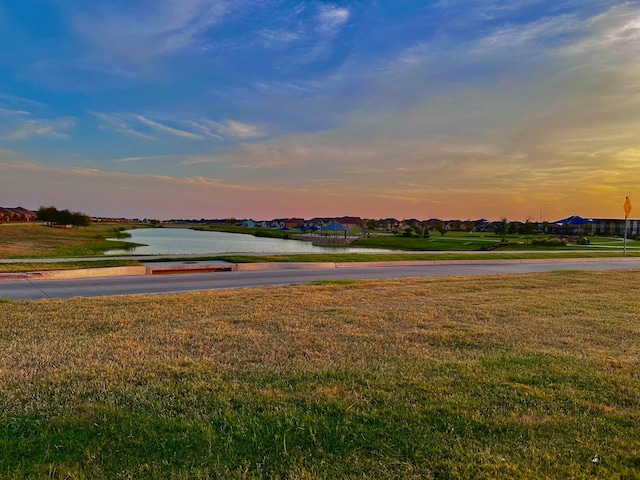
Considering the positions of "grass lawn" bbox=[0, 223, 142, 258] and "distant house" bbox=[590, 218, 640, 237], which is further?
"distant house" bbox=[590, 218, 640, 237]

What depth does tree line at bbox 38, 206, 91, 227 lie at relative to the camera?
78562 millimetres

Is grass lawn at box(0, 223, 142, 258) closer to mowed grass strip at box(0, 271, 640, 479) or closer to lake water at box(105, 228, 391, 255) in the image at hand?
lake water at box(105, 228, 391, 255)

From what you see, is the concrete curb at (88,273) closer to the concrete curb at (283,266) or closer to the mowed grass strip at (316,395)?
the concrete curb at (283,266)

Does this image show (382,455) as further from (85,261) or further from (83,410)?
(85,261)

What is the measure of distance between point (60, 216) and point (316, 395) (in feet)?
288

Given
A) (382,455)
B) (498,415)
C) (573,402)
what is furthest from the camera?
(573,402)

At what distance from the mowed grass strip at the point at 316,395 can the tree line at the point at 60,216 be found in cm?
8115

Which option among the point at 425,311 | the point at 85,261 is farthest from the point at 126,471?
the point at 85,261

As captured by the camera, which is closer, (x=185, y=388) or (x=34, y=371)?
(x=185, y=388)

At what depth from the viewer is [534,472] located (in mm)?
2881

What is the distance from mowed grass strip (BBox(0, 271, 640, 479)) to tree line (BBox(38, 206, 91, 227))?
81.2 m

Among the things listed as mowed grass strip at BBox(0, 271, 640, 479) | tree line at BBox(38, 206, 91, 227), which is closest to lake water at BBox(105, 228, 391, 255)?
mowed grass strip at BBox(0, 271, 640, 479)

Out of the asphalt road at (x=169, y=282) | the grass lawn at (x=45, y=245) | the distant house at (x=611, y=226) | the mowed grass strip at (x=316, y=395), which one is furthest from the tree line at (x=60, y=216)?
the distant house at (x=611, y=226)

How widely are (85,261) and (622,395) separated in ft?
57.1
